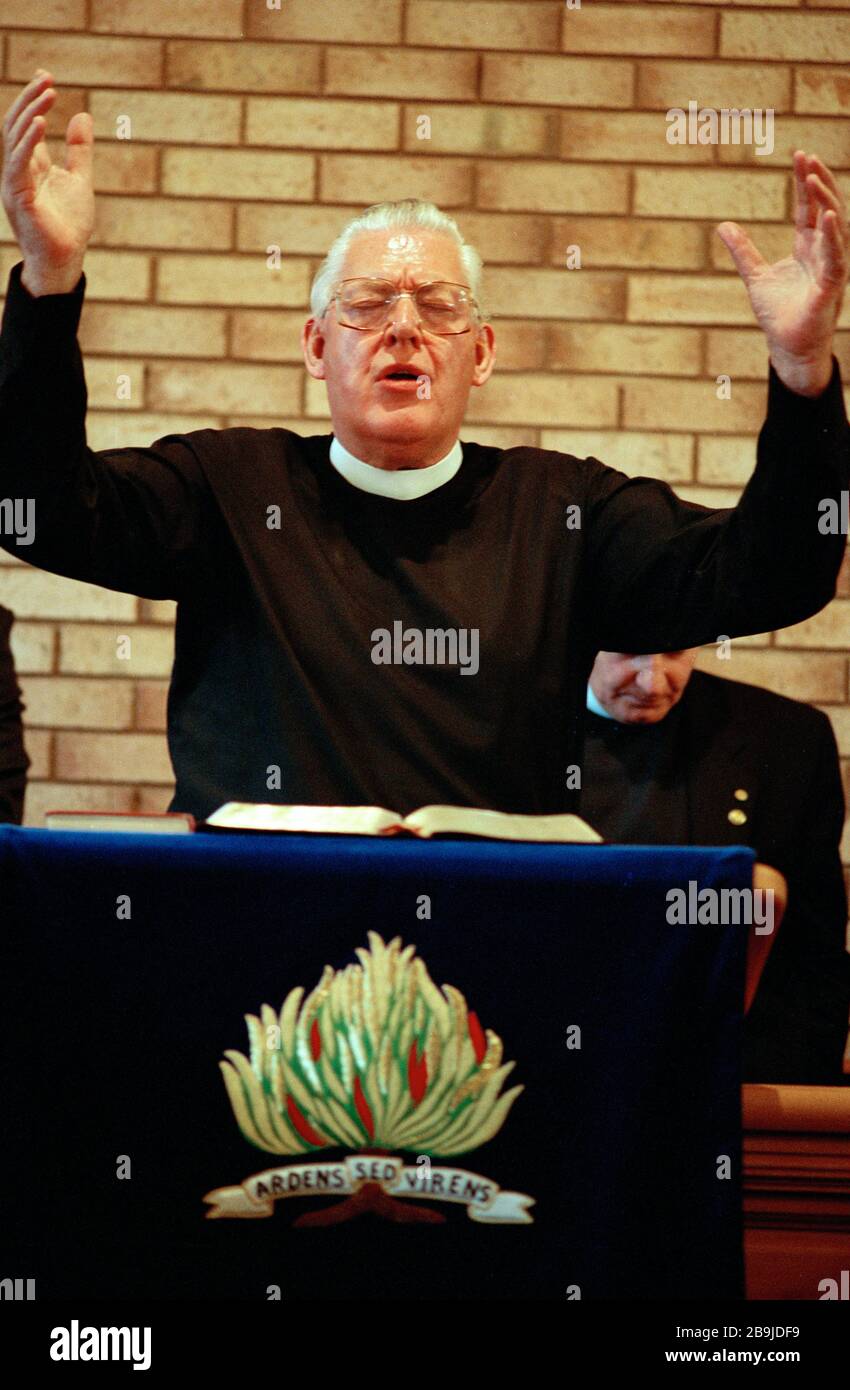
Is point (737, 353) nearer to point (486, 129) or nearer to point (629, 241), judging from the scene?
point (629, 241)

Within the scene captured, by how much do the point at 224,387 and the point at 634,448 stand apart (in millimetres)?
1087

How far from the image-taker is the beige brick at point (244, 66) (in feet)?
14.3

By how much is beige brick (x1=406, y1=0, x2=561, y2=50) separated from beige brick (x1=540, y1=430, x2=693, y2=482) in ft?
3.43

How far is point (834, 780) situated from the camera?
407cm

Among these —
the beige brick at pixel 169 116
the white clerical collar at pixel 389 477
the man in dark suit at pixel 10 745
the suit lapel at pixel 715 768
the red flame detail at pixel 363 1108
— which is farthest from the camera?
the beige brick at pixel 169 116

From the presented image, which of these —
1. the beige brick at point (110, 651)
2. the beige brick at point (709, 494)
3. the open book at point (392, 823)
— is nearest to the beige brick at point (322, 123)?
the beige brick at point (709, 494)

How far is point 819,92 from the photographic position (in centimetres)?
439

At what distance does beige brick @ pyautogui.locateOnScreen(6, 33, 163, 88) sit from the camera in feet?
14.3

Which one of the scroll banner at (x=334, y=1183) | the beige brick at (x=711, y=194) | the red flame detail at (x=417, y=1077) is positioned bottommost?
the scroll banner at (x=334, y=1183)

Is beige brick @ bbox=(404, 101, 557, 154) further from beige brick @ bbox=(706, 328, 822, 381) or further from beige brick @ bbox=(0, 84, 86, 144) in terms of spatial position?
beige brick @ bbox=(0, 84, 86, 144)

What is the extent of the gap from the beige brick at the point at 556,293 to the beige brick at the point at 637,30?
0.60 meters

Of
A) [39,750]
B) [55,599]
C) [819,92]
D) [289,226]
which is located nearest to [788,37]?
[819,92]

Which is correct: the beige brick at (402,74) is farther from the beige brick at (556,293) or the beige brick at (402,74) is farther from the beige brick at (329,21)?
the beige brick at (556,293)

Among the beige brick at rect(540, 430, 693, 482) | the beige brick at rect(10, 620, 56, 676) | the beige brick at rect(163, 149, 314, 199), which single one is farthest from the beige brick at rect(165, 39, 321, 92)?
the beige brick at rect(10, 620, 56, 676)
